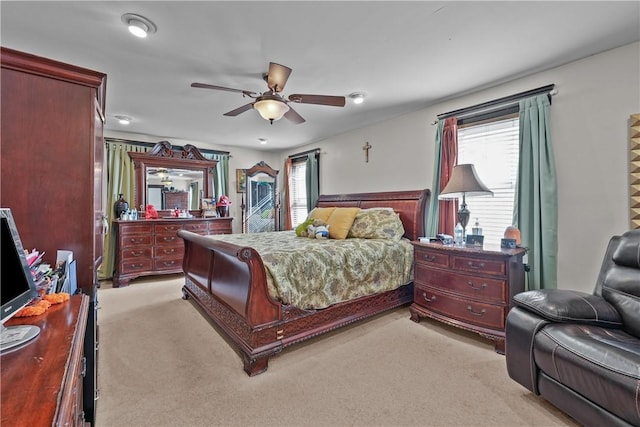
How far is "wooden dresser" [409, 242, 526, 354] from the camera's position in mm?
2293

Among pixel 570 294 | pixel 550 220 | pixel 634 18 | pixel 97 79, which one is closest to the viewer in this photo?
pixel 97 79

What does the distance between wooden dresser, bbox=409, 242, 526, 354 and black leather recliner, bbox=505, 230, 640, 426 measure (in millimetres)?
517

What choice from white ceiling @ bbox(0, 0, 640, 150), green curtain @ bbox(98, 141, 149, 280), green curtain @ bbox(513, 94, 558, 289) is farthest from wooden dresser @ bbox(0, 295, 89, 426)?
green curtain @ bbox(98, 141, 149, 280)

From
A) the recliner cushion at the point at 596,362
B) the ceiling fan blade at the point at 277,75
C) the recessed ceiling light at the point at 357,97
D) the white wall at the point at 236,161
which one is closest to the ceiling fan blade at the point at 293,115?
the ceiling fan blade at the point at 277,75

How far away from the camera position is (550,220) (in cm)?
253

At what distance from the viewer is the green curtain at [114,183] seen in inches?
177

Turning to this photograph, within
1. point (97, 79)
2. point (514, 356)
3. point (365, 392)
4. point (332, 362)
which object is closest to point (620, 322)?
point (514, 356)

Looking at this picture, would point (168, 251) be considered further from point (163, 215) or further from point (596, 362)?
point (596, 362)

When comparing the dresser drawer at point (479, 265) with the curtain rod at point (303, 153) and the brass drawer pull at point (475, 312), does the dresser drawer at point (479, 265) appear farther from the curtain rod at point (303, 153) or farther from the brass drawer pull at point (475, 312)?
the curtain rod at point (303, 153)

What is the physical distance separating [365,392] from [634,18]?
10.2 feet

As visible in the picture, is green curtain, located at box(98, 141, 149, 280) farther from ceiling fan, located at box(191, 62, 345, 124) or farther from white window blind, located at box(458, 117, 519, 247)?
white window blind, located at box(458, 117, 519, 247)

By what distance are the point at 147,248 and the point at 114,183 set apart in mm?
1241

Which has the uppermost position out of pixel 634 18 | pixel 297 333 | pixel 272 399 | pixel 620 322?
pixel 634 18

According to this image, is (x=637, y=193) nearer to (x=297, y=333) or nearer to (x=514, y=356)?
(x=514, y=356)
